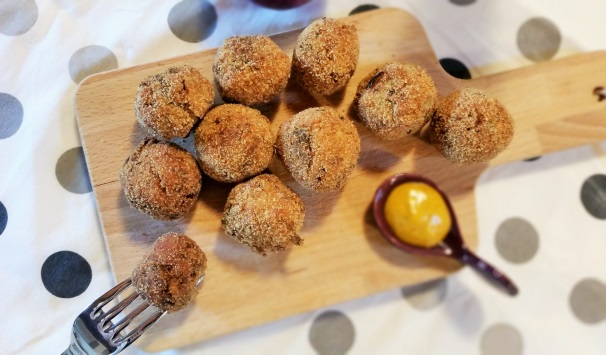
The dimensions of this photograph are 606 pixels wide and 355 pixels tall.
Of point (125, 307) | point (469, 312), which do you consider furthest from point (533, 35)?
point (125, 307)

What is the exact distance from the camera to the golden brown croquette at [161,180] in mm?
1254

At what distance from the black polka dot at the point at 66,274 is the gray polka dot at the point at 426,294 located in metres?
0.87

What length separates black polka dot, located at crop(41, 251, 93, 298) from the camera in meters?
1.45

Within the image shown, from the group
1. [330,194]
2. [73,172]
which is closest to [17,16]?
[73,172]

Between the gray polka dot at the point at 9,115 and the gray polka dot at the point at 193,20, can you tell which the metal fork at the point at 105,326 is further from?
the gray polka dot at the point at 193,20

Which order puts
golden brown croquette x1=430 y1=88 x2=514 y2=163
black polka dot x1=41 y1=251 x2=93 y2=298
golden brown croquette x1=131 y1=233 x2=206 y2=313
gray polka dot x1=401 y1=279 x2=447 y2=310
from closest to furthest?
golden brown croquette x1=131 y1=233 x2=206 y2=313 → golden brown croquette x1=430 y1=88 x2=514 y2=163 → black polka dot x1=41 y1=251 x2=93 y2=298 → gray polka dot x1=401 y1=279 x2=447 y2=310

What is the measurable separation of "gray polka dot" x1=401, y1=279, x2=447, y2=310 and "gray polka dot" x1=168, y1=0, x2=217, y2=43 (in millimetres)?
918

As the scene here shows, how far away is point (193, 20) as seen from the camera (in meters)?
1.55

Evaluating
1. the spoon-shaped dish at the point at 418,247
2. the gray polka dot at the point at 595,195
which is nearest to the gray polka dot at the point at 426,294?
the spoon-shaped dish at the point at 418,247

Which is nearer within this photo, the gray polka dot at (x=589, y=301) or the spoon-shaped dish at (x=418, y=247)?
the spoon-shaped dish at (x=418, y=247)

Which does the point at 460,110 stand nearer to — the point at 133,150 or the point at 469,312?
the point at 469,312

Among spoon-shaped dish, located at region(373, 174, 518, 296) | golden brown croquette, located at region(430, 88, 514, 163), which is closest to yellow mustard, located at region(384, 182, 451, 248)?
spoon-shaped dish, located at region(373, 174, 518, 296)

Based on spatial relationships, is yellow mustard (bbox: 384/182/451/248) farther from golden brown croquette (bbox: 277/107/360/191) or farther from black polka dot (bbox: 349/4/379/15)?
black polka dot (bbox: 349/4/379/15)

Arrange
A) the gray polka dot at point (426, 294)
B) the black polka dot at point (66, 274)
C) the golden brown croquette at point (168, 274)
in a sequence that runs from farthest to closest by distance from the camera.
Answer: the gray polka dot at point (426, 294) → the black polka dot at point (66, 274) → the golden brown croquette at point (168, 274)
